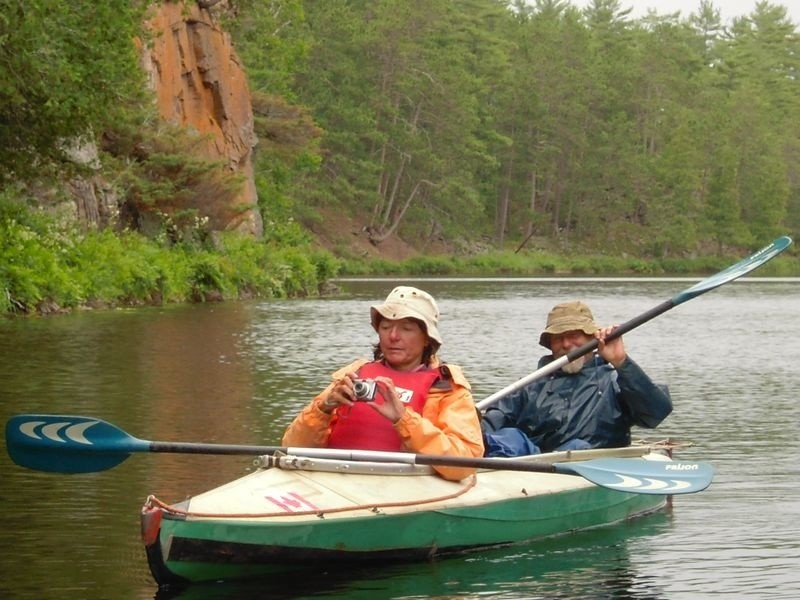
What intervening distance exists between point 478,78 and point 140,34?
6593cm

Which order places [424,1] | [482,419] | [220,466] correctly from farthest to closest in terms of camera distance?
[424,1], [220,466], [482,419]

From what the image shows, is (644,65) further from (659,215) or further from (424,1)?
(424,1)

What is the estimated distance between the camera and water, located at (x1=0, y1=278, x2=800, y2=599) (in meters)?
8.56

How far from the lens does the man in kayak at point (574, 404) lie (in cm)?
1002

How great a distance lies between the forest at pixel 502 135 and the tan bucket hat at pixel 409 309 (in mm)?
35519

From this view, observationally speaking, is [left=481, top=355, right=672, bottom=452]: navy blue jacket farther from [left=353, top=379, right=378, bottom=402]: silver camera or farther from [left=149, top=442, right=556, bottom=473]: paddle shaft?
[left=353, top=379, right=378, bottom=402]: silver camera

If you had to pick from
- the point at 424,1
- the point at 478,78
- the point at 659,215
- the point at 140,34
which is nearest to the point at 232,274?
the point at 140,34

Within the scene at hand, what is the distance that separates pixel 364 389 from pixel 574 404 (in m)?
2.58

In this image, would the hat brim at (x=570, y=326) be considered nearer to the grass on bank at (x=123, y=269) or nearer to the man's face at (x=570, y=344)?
the man's face at (x=570, y=344)

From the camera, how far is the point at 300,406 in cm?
1642

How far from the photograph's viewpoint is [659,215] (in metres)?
96.4

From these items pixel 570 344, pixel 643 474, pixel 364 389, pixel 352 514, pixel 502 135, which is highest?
pixel 502 135

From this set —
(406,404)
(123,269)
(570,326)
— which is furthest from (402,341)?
(123,269)

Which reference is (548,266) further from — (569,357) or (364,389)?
(364,389)
